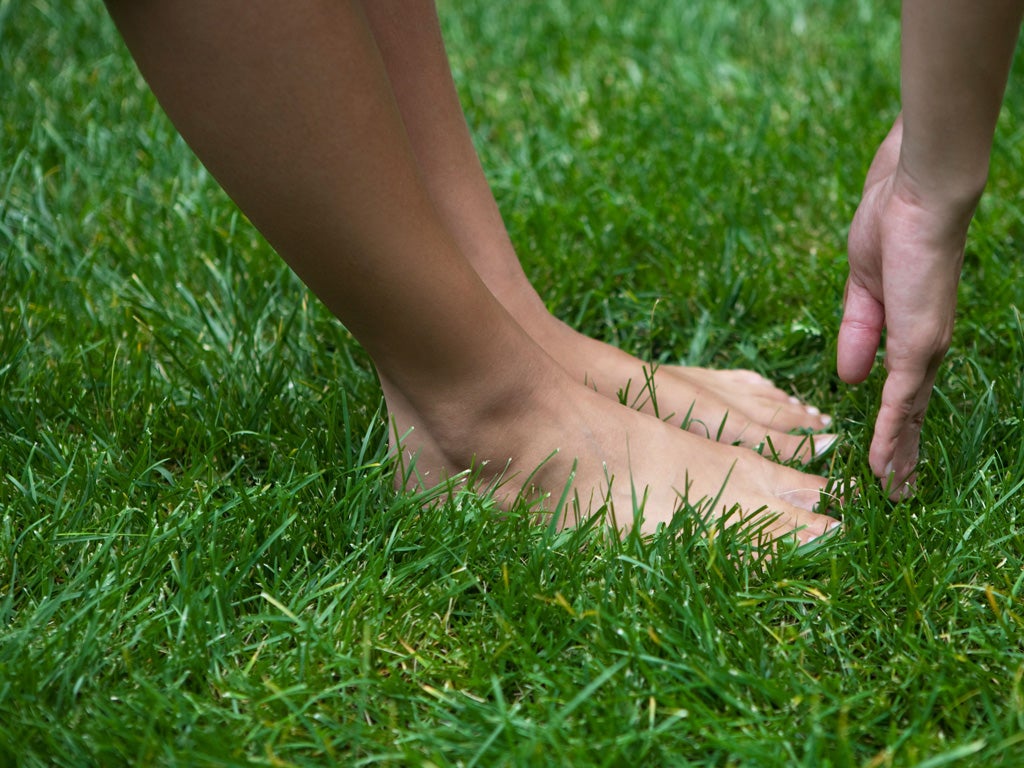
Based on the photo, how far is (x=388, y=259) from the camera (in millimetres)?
1062

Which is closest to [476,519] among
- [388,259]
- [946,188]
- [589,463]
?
[589,463]

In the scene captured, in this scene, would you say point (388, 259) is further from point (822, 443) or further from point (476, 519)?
point (822, 443)

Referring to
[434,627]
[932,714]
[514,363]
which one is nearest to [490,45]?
[514,363]

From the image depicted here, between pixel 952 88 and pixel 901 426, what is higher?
pixel 952 88

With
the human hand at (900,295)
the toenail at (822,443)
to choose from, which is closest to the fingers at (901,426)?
the human hand at (900,295)

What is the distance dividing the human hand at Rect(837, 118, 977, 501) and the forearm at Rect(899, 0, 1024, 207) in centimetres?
2

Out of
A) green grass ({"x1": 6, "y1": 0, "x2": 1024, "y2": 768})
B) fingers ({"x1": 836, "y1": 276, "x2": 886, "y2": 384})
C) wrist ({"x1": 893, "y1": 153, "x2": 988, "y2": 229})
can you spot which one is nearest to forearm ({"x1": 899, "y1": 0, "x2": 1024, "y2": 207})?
wrist ({"x1": 893, "y1": 153, "x2": 988, "y2": 229})

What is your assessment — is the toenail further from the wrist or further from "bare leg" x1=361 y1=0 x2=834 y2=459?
the wrist

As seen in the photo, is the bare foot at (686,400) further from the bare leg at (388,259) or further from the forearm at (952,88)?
the forearm at (952,88)

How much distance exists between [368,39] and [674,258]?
36.0 inches

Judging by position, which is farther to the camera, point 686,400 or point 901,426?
point 686,400

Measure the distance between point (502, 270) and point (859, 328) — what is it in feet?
1.50

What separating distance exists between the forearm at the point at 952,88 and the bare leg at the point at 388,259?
41cm

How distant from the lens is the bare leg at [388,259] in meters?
0.94
